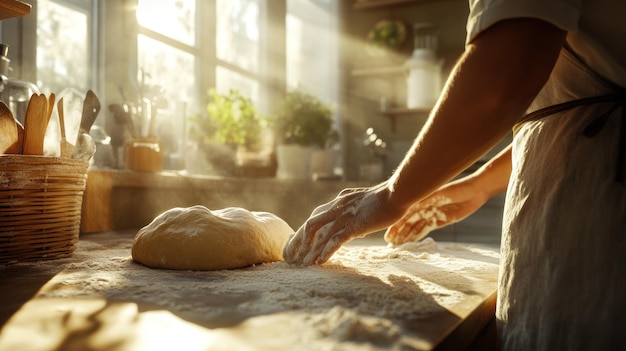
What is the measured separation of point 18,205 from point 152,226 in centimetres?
25

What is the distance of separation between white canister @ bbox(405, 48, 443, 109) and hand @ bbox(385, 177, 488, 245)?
2.49 meters

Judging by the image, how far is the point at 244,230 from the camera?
103 centimetres

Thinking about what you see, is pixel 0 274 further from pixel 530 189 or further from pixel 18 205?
pixel 530 189

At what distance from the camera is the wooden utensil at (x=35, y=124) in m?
0.97

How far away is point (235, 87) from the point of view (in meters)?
3.11

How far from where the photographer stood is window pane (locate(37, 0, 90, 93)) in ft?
5.90

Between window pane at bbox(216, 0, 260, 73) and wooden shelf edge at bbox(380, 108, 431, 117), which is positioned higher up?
window pane at bbox(216, 0, 260, 73)

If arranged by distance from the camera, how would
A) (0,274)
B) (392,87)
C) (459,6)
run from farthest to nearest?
1. (392,87)
2. (459,6)
3. (0,274)

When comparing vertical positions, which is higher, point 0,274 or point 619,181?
point 619,181

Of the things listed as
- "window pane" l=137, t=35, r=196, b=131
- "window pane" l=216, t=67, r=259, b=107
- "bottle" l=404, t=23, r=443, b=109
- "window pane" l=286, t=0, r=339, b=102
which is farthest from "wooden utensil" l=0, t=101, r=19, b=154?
"bottle" l=404, t=23, r=443, b=109

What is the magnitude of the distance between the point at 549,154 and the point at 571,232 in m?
0.12

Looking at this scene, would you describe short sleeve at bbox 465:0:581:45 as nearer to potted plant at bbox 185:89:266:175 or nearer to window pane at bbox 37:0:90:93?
window pane at bbox 37:0:90:93

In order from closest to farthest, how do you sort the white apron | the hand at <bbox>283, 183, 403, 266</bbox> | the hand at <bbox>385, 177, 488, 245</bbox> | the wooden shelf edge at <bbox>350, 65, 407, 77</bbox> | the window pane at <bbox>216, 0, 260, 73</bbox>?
the white apron, the hand at <bbox>283, 183, 403, 266</bbox>, the hand at <bbox>385, 177, 488, 245</bbox>, the window pane at <bbox>216, 0, 260, 73</bbox>, the wooden shelf edge at <bbox>350, 65, 407, 77</bbox>

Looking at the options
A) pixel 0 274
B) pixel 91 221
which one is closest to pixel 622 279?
pixel 0 274
